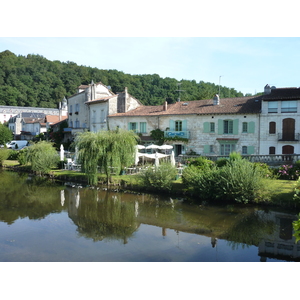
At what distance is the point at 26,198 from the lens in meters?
18.4

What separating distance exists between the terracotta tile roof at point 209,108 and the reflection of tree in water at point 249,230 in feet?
49.3

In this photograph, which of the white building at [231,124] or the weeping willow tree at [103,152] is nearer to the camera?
the weeping willow tree at [103,152]

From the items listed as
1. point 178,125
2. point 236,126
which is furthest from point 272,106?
point 178,125

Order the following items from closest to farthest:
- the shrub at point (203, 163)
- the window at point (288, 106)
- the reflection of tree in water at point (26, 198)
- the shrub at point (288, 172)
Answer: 1. the reflection of tree in water at point (26, 198)
2. the shrub at point (288, 172)
3. the shrub at point (203, 163)
4. the window at point (288, 106)

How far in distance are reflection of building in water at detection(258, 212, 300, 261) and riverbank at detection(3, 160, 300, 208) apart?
80.4 inches

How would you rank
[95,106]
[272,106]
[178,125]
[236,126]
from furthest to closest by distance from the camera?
[95,106] < [178,125] < [236,126] < [272,106]

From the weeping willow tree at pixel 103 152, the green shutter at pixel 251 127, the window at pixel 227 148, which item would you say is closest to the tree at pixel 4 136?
the weeping willow tree at pixel 103 152

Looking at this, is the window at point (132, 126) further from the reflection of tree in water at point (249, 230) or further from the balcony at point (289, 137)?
the reflection of tree in water at point (249, 230)

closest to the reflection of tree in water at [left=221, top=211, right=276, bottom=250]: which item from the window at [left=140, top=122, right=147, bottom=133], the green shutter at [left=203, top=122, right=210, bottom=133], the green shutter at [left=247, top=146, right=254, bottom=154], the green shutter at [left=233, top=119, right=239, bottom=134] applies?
the green shutter at [left=247, top=146, right=254, bottom=154]

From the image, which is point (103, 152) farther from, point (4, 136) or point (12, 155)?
point (4, 136)

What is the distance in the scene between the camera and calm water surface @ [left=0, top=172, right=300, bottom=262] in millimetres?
10031

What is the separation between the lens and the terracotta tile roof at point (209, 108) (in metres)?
27.8

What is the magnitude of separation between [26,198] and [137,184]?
655cm

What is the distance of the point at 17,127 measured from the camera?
6838 cm
